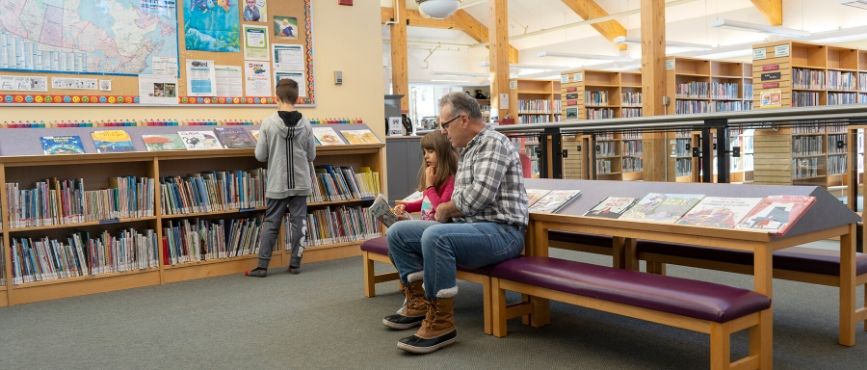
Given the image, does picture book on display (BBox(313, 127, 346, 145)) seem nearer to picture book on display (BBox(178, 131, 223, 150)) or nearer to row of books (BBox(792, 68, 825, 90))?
picture book on display (BBox(178, 131, 223, 150))

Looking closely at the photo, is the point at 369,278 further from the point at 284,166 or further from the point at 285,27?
the point at 285,27

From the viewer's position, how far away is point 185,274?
497 centimetres

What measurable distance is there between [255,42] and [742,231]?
164 inches

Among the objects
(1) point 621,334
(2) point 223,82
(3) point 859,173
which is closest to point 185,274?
(2) point 223,82

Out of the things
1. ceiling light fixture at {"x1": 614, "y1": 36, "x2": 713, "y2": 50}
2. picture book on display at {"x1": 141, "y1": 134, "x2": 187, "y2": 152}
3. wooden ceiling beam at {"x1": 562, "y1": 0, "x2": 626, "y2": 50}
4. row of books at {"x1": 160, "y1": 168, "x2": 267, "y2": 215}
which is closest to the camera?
picture book on display at {"x1": 141, "y1": 134, "x2": 187, "y2": 152}

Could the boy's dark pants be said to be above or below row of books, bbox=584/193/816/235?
below

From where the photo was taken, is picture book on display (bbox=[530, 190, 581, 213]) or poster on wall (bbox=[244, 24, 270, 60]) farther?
poster on wall (bbox=[244, 24, 270, 60])

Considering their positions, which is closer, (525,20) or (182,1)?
(182,1)

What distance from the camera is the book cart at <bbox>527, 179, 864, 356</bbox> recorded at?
2537 mm

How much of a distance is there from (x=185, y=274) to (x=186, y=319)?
1232 millimetres

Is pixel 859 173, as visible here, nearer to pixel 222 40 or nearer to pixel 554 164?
pixel 554 164

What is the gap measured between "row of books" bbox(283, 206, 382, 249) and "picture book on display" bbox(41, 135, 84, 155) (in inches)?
62.3

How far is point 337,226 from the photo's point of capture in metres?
→ 5.72

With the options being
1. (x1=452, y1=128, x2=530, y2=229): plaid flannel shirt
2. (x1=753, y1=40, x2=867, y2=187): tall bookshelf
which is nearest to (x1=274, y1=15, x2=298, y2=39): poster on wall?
(x1=452, y1=128, x2=530, y2=229): plaid flannel shirt
